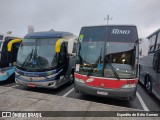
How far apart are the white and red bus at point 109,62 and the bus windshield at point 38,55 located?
4.97 feet

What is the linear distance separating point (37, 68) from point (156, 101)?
17.7 ft

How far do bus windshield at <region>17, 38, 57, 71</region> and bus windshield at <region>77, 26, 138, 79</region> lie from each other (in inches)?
62.6

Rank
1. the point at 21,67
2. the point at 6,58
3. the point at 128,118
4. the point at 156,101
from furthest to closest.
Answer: the point at 6,58, the point at 21,67, the point at 156,101, the point at 128,118

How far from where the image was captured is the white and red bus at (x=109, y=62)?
532 cm

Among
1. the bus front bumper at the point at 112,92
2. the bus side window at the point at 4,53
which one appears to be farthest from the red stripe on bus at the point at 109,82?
the bus side window at the point at 4,53

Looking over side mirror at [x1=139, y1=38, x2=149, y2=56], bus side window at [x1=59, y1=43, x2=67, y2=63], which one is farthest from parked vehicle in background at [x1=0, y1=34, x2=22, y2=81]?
side mirror at [x1=139, y1=38, x2=149, y2=56]

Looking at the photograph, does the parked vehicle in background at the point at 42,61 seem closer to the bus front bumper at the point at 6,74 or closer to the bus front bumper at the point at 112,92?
the bus front bumper at the point at 6,74

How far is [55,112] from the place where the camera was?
15.4 feet

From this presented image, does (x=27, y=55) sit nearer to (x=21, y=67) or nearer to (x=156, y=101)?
(x=21, y=67)

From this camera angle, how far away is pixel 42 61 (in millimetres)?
6949

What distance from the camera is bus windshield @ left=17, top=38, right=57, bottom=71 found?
6862 mm

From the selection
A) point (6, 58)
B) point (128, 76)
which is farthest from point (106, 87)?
point (6, 58)

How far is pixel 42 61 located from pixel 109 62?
3109 millimetres

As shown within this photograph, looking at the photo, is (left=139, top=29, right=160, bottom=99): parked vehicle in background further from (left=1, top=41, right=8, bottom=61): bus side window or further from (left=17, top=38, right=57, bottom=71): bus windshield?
(left=1, top=41, right=8, bottom=61): bus side window
